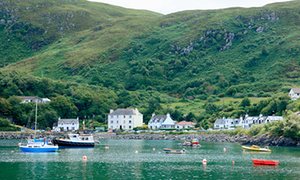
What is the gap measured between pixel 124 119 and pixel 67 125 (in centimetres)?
2204

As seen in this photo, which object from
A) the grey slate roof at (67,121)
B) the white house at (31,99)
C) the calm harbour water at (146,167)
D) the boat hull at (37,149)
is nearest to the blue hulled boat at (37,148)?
the boat hull at (37,149)

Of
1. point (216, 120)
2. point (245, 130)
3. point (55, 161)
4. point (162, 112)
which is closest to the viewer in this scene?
point (55, 161)

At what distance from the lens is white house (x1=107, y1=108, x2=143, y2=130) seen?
196 meters

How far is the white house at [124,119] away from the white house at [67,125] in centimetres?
1319

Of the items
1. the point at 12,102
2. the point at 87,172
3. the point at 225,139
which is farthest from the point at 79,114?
the point at 87,172

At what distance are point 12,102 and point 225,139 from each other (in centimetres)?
7091

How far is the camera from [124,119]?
7810 inches

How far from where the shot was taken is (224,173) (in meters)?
70.2

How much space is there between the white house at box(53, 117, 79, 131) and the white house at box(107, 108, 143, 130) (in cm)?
1319

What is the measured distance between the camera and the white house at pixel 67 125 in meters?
182

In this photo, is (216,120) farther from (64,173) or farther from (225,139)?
(64,173)

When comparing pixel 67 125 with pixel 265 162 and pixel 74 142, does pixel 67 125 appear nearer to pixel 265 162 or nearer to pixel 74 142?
pixel 74 142

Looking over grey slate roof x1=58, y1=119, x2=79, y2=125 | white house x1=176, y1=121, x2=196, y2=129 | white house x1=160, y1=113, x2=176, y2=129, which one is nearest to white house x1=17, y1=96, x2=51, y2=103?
grey slate roof x1=58, y1=119, x2=79, y2=125

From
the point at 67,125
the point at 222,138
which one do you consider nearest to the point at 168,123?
the point at 67,125
